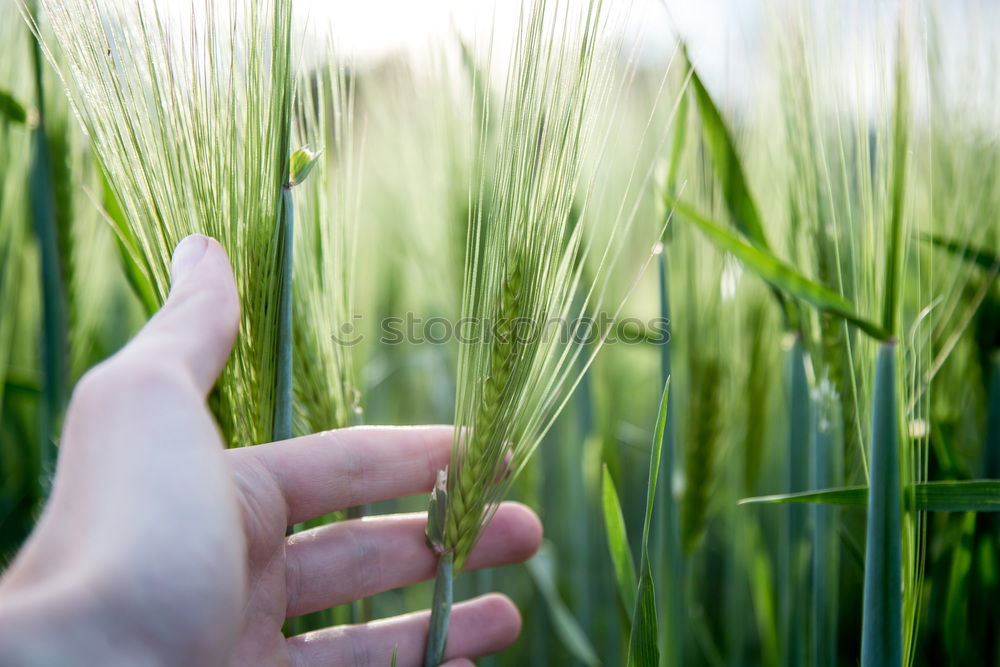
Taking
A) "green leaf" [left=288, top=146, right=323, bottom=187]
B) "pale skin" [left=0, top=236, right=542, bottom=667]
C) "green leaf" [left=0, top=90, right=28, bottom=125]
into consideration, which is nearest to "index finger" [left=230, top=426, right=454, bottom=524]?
"pale skin" [left=0, top=236, right=542, bottom=667]

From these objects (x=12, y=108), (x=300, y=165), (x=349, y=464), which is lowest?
(x=349, y=464)

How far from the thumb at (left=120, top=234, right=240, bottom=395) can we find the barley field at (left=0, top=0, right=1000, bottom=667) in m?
0.03

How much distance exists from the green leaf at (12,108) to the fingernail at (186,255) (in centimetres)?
34

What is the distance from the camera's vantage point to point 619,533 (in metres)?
0.56

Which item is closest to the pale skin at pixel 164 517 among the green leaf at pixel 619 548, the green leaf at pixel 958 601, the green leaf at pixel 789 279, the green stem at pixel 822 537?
the green leaf at pixel 619 548

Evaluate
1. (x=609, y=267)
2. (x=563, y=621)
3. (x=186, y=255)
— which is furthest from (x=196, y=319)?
(x=563, y=621)

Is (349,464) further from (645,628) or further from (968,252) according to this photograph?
(968,252)

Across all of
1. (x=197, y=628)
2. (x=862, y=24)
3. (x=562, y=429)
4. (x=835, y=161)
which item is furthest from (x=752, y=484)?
(x=197, y=628)

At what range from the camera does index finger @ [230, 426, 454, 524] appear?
534 mm

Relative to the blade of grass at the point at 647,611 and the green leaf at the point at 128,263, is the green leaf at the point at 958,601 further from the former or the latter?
the green leaf at the point at 128,263

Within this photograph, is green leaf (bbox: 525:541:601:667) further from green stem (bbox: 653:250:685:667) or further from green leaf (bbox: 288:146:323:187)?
green leaf (bbox: 288:146:323:187)

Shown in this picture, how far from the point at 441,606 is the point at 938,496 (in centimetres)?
40

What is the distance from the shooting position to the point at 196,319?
1.41 ft

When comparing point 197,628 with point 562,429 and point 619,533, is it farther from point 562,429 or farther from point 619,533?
point 562,429
